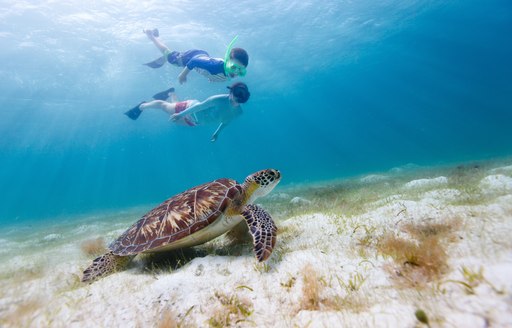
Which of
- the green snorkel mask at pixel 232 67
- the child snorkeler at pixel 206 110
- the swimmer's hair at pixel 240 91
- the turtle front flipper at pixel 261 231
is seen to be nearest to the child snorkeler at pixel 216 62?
the green snorkel mask at pixel 232 67

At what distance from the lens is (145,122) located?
→ 59.6m

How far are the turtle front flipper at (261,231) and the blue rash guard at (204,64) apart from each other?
871 cm

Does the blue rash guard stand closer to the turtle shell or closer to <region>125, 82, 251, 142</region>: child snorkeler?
<region>125, 82, 251, 142</region>: child snorkeler

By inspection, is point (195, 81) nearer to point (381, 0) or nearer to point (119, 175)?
point (381, 0)

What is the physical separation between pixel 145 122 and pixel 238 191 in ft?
207

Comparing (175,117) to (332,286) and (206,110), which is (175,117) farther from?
(332,286)

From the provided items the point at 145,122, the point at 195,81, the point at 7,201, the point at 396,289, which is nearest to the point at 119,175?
the point at 7,201

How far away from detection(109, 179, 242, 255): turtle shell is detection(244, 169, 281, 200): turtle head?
202 millimetres

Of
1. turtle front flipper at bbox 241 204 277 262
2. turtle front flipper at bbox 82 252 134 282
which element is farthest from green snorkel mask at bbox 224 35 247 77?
turtle front flipper at bbox 82 252 134 282

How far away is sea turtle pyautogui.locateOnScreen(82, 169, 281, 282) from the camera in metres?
3.41

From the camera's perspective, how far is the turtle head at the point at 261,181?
3906mm

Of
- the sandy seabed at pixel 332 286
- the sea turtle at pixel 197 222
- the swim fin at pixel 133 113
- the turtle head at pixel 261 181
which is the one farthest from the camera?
the swim fin at pixel 133 113

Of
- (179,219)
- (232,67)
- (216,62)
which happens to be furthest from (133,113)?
(179,219)

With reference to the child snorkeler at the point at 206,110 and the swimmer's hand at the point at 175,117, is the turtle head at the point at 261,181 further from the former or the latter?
the swimmer's hand at the point at 175,117
